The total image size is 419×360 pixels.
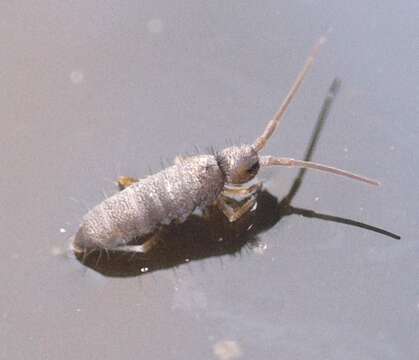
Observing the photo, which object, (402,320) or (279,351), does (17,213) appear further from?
(402,320)

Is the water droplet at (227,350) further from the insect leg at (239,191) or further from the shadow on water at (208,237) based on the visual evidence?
the insect leg at (239,191)

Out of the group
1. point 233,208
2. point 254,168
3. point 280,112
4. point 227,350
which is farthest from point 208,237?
point 280,112

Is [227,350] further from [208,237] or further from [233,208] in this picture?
[233,208]

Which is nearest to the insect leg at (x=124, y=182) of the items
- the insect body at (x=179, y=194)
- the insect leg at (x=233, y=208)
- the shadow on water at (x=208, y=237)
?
the insect body at (x=179, y=194)

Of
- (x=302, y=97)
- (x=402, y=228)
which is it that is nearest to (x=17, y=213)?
(x=302, y=97)

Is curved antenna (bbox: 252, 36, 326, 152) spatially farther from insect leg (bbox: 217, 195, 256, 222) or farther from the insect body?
insect leg (bbox: 217, 195, 256, 222)

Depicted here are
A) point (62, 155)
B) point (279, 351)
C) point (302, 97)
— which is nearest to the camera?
point (279, 351)
